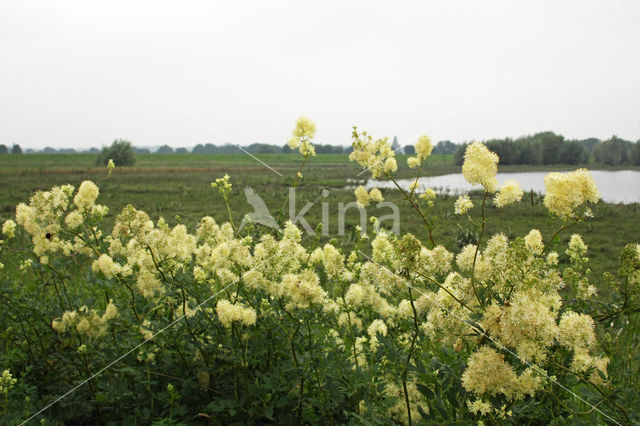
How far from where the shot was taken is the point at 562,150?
8953 millimetres

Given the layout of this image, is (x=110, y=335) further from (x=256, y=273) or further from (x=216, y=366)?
(x=256, y=273)

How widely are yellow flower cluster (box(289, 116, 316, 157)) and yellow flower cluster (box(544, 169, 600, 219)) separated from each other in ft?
5.38

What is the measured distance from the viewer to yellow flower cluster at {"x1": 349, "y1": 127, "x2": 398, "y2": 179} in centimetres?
214

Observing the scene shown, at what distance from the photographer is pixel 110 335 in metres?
2.67

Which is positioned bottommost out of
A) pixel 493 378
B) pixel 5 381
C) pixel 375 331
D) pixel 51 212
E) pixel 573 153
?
pixel 5 381

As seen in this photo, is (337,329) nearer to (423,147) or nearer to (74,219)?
(423,147)

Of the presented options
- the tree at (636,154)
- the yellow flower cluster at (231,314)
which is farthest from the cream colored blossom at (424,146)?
the tree at (636,154)

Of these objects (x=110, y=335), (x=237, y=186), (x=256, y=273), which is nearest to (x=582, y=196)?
(x=256, y=273)

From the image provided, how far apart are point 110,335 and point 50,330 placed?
1.84 feet

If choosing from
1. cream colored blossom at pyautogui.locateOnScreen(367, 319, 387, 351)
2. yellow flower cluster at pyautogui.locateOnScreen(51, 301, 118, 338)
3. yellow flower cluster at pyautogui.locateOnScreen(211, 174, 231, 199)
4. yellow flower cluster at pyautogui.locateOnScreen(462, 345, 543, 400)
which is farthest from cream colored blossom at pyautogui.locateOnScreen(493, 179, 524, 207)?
yellow flower cluster at pyautogui.locateOnScreen(51, 301, 118, 338)

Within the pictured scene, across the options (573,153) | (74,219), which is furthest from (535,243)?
(573,153)

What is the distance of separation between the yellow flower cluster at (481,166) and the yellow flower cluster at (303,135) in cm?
141

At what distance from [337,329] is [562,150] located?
8.99 meters

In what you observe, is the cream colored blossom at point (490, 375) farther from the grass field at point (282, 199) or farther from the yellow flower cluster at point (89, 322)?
the yellow flower cluster at point (89, 322)
